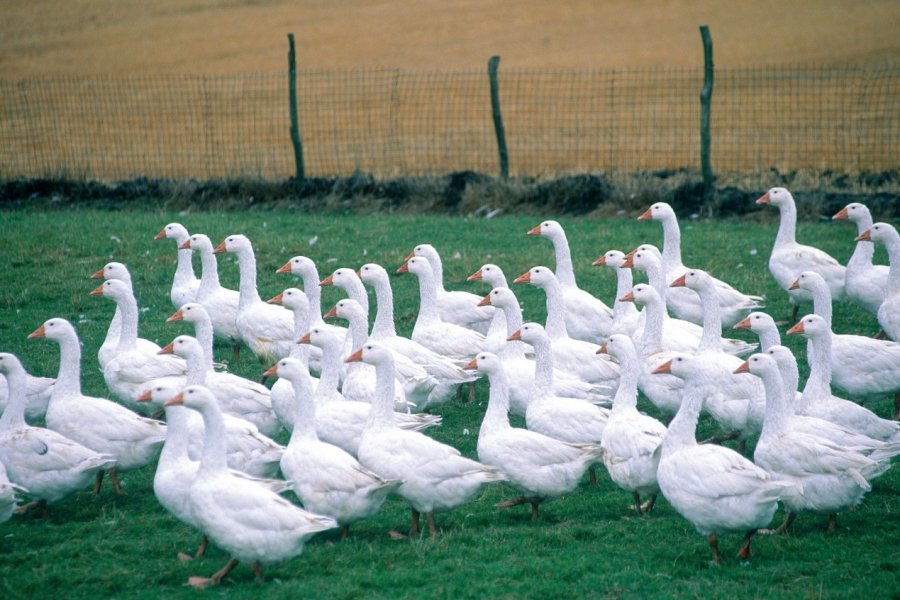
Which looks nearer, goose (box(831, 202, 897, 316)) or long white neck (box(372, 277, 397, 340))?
long white neck (box(372, 277, 397, 340))

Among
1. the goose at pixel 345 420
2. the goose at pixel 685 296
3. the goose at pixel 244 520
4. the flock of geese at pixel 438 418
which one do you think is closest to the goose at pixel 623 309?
the flock of geese at pixel 438 418

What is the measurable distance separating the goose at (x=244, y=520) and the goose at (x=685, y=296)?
19.6ft

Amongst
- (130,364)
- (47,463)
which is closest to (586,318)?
(130,364)

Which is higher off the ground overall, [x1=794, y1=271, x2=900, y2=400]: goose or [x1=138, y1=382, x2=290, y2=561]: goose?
[x1=138, y1=382, x2=290, y2=561]: goose

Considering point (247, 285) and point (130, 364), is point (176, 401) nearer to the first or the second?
point (130, 364)

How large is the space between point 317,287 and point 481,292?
3.43 m

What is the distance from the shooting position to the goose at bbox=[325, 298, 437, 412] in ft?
29.6

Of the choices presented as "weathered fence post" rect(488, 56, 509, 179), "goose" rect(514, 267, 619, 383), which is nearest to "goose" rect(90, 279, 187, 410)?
"goose" rect(514, 267, 619, 383)

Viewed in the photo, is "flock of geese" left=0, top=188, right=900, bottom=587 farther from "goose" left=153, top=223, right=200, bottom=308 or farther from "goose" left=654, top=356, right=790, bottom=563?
"goose" left=153, top=223, right=200, bottom=308

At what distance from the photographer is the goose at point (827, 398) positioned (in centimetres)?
773

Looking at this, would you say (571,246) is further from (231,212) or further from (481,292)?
(231,212)

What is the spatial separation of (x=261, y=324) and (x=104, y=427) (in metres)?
3.13

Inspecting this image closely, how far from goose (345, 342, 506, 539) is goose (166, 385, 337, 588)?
764 millimetres

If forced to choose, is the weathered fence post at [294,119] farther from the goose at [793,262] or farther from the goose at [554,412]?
the goose at [554,412]
